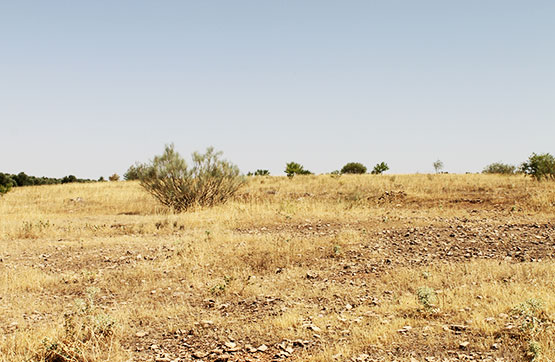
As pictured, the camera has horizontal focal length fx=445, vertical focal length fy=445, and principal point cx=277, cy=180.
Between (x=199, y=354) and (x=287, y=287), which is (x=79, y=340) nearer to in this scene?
(x=199, y=354)

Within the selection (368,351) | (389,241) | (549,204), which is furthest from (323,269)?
(549,204)

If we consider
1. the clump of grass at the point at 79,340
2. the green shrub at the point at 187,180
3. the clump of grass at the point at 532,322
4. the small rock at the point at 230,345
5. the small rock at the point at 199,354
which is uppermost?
the green shrub at the point at 187,180

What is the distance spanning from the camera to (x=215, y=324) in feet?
19.5

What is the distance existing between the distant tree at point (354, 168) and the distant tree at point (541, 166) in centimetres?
1875

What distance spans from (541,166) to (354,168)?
21.1 m

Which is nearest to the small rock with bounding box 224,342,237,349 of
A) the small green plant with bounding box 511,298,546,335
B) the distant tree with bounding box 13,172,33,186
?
the small green plant with bounding box 511,298,546,335

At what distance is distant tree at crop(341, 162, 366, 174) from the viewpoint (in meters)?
42.8

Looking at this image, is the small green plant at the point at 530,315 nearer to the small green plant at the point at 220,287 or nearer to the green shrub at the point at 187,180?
the small green plant at the point at 220,287

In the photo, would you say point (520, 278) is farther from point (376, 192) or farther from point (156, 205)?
point (156, 205)

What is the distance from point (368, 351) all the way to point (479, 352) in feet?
3.77

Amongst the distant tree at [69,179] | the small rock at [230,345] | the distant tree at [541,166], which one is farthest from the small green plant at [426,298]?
the distant tree at [69,179]

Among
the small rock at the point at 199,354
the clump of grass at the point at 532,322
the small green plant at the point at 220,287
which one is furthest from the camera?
the small green plant at the point at 220,287

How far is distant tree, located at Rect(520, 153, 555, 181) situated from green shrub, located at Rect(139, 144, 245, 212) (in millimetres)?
15025

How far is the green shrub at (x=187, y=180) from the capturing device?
19000 millimetres
